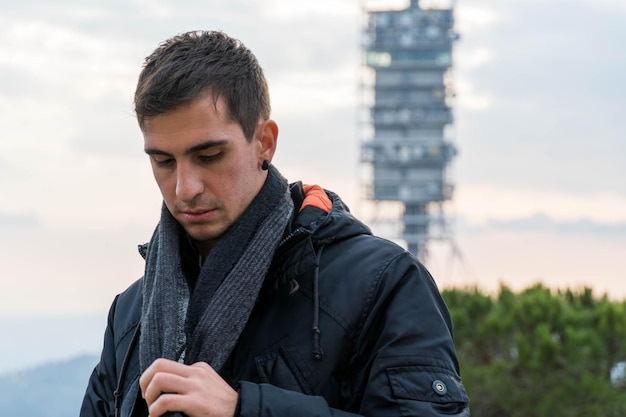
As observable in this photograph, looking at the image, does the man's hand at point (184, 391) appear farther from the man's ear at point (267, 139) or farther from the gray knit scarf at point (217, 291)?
the man's ear at point (267, 139)

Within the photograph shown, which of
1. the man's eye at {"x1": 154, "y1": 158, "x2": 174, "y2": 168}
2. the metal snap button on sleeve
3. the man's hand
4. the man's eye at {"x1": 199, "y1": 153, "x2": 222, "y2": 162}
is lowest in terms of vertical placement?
the metal snap button on sleeve

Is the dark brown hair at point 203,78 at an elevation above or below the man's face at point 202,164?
above

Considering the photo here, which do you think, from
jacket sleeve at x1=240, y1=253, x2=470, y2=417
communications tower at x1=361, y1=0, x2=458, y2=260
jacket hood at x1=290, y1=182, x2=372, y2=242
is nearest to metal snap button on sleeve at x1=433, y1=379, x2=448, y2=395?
jacket sleeve at x1=240, y1=253, x2=470, y2=417

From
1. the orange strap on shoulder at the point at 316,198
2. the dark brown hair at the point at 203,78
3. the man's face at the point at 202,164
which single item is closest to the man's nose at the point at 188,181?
the man's face at the point at 202,164

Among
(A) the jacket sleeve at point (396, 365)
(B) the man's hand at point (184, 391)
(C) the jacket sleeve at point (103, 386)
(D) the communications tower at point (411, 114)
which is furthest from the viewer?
(D) the communications tower at point (411, 114)

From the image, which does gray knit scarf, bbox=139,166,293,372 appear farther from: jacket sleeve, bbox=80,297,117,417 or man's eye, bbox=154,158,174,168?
jacket sleeve, bbox=80,297,117,417

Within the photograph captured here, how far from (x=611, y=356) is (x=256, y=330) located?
5.15 meters

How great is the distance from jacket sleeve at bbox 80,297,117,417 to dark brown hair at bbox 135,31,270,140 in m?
0.62

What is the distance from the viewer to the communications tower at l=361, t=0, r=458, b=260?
64688 millimetres

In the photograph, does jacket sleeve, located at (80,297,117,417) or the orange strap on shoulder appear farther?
jacket sleeve, located at (80,297,117,417)

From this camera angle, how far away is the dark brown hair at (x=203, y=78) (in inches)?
77.5

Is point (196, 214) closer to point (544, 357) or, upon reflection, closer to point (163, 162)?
point (163, 162)

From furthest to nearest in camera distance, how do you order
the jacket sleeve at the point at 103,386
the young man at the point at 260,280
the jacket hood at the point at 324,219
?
the jacket sleeve at the point at 103,386, the jacket hood at the point at 324,219, the young man at the point at 260,280

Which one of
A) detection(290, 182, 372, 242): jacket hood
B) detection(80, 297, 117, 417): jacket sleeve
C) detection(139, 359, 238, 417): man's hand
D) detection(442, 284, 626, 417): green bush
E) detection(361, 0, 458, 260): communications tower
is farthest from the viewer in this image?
detection(361, 0, 458, 260): communications tower
